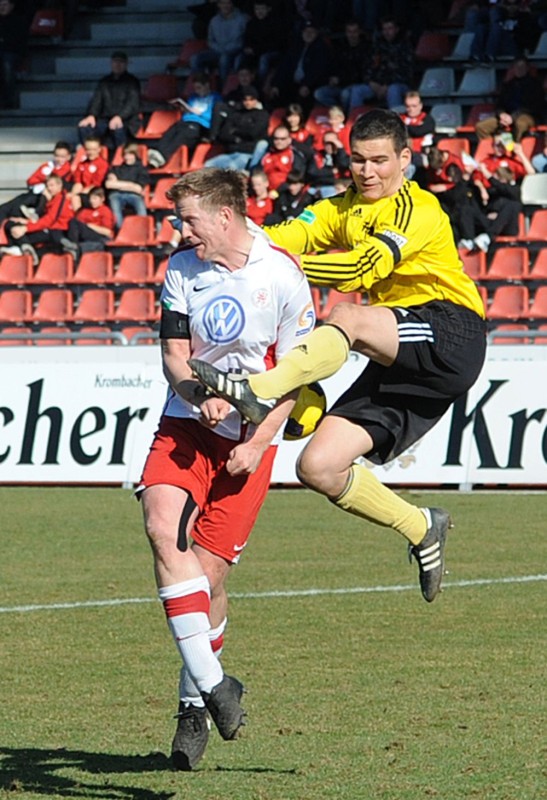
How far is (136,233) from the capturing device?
22.6 m

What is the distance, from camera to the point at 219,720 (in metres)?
5.50

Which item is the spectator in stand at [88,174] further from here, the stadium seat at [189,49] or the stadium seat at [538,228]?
the stadium seat at [538,228]

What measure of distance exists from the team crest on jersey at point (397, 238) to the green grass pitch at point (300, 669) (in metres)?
1.99

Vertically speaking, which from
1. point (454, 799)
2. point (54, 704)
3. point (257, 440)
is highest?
point (257, 440)

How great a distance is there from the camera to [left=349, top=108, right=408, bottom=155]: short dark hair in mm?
6719

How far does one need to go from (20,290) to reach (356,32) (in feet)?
19.8

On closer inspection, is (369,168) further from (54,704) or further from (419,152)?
(419,152)

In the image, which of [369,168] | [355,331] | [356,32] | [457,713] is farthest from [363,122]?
[356,32]

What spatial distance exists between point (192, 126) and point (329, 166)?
329 centimetres

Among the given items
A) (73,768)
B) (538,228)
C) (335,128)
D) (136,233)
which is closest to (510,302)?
(538,228)

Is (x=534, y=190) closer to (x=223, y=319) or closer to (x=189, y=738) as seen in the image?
(x=223, y=319)

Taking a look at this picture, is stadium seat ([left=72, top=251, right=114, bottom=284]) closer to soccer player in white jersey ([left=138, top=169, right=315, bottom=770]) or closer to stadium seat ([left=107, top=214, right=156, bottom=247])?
stadium seat ([left=107, top=214, right=156, bottom=247])

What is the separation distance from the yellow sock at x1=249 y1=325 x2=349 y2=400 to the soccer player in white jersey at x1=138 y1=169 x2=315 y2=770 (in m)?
0.07

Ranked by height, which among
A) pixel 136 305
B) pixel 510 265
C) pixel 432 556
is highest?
pixel 432 556
